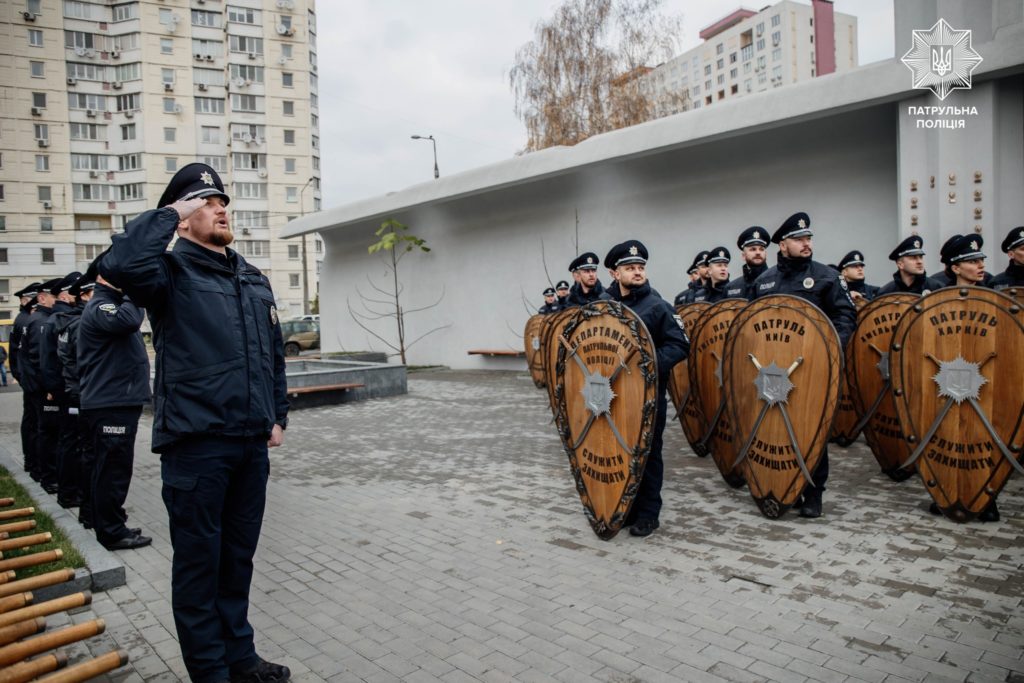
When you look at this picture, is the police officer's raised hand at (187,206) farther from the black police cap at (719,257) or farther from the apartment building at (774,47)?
the apartment building at (774,47)

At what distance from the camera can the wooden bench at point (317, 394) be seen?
1257 centimetres

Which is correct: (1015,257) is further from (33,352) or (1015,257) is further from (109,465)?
(33,352)

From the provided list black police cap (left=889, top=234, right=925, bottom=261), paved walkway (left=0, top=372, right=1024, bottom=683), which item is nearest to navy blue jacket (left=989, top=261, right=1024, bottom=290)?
black police cap (left=889, top=234, right=925, bottom=261)

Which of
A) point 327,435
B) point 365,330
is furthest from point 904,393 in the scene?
point 365,330

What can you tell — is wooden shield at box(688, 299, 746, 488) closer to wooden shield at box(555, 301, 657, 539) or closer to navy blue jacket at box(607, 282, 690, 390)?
navy blue jacket at box(607, 282, 690, 390)

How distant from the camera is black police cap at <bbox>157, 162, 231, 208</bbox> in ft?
9.80

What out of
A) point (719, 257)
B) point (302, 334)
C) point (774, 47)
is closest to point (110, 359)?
point (719, 257)

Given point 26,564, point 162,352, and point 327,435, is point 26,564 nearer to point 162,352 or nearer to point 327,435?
point 162,352

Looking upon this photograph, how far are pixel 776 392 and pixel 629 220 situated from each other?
1170 cm

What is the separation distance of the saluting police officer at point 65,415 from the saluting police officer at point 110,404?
126 cm

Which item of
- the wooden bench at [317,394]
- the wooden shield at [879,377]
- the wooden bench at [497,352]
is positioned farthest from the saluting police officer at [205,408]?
the wooden bench at [497,352]

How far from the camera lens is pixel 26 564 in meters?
4.10

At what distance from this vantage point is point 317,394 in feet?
43.0

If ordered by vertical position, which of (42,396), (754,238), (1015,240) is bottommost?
(42,396)
